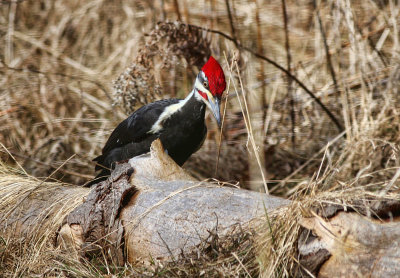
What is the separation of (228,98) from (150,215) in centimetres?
238

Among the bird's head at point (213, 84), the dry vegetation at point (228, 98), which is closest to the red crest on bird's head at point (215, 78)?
the bird's head at point (213, 84)

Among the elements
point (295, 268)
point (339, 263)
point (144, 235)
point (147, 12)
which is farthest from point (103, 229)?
point (147, 12)

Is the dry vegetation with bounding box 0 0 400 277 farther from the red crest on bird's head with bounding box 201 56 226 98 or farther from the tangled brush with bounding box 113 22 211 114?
the red crest on bird's head with bounding box 201 56 226 98

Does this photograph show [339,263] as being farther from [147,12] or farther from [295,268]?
[147,12]

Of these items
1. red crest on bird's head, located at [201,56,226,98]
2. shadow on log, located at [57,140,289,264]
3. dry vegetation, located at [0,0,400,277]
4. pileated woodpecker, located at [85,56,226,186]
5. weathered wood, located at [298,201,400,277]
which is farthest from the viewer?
pileated woodpecker, located at [85,56,226,186]

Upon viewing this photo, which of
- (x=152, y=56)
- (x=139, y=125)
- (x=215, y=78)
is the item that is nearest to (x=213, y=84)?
(x=215, y=78)

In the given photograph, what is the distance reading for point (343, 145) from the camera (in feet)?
11.8

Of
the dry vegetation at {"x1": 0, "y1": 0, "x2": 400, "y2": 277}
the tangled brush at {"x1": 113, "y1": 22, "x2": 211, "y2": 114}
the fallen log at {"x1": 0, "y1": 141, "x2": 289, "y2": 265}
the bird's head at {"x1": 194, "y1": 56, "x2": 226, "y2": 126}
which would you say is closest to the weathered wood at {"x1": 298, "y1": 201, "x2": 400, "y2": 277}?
A: the dry vegetation at {"x1": 0, "y1": 0, "x2": 400, "y2": 277}

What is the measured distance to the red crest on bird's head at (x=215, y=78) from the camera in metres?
2.84

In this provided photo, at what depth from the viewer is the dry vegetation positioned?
2.00m

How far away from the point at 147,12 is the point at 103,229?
11.8 ft

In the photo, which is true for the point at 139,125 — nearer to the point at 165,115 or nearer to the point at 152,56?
the point at 165,115

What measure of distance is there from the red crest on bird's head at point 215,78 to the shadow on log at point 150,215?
2.41 ft

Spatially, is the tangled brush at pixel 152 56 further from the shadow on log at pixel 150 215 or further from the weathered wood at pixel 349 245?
the weathered wood at pixel 349 245
